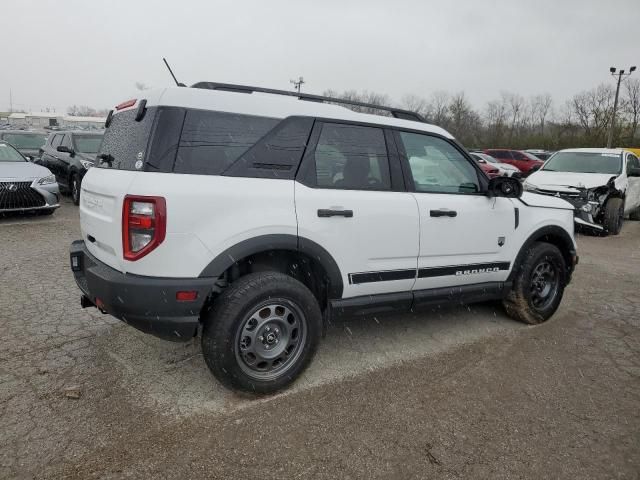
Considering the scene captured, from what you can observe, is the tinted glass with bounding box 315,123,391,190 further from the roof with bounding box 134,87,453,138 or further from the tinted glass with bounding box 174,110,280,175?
the tinted glass with bounding box 174,110,280,175

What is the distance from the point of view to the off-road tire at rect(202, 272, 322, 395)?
9.37 feet

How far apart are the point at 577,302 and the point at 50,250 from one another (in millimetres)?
7017

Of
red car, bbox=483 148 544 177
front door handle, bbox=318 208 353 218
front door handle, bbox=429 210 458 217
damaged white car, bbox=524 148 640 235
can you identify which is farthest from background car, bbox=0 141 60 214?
red car, bbox=483 148 544 177

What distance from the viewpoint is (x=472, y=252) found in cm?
399

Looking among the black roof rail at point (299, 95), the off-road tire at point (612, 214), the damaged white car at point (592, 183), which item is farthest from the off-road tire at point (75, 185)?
the off-road tire at point (612, 214)

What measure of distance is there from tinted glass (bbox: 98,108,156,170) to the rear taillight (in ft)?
0.86

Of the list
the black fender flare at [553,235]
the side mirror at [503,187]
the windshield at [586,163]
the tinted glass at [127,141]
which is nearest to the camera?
the tinted glass at [127,141]

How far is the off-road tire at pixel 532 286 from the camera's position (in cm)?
442

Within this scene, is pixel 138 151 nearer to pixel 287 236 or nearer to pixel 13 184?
pixel 287 236

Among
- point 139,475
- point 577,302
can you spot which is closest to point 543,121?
point 577,302

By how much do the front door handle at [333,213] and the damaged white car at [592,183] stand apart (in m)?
7.94

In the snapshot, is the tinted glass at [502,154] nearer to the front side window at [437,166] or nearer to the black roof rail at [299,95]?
the front side window at [437,166]

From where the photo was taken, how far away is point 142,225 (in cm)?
264

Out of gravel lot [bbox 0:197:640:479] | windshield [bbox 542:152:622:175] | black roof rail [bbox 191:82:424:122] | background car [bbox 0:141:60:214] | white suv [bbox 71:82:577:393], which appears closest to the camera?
gravel lot [bbox 0:197:640:479]
